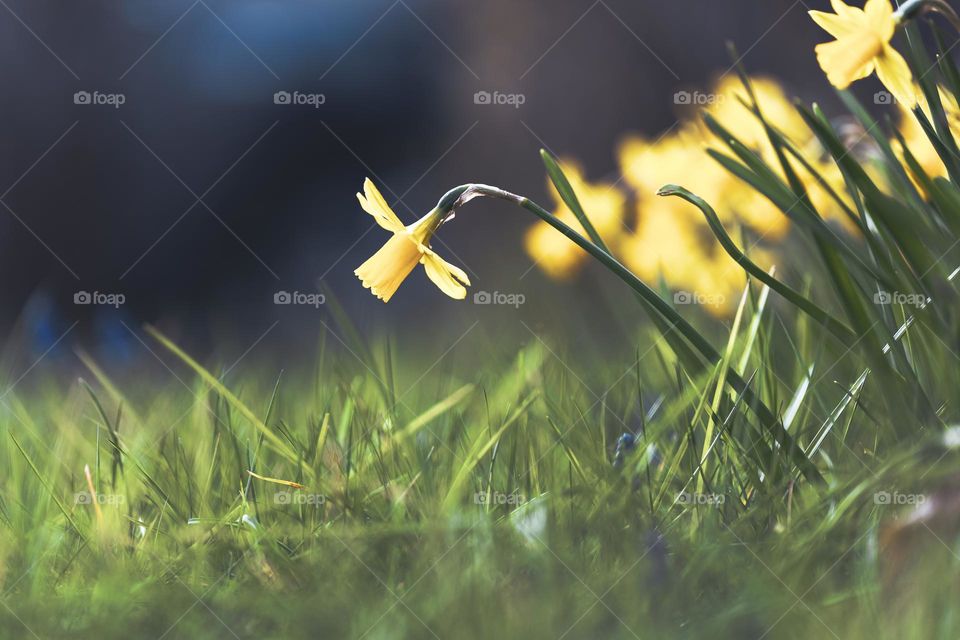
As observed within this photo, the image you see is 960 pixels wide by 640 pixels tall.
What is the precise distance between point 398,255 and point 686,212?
113cm

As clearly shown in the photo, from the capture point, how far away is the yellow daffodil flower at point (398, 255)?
33.0 inches

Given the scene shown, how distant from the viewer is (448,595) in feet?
1.96

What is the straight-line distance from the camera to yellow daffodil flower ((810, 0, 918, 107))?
0.75 m

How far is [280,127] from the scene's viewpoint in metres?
3.79

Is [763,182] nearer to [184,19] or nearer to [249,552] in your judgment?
[249,552]

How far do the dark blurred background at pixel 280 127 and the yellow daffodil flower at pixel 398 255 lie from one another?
248 centimetres

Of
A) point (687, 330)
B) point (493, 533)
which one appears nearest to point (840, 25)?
point (687, 330)

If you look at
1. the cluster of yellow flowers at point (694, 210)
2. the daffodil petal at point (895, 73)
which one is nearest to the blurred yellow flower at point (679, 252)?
the cluster of yellow flowers at point (694, 210)

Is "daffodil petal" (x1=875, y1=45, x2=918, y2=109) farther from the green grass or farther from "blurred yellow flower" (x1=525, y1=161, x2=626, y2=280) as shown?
"blurred yellow flower" (x1=525, y1=161, x2=626, y2=280)

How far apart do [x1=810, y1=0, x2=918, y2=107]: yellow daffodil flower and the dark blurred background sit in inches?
101

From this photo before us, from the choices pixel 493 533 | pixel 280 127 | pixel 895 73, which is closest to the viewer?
pixel 493 533

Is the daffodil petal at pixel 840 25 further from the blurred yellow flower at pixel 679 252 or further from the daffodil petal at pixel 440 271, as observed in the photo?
the blurred yellow flower at pixel 679 252

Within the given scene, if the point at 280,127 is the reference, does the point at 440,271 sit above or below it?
below

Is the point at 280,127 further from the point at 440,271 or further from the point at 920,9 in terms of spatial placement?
the point at 920,9
